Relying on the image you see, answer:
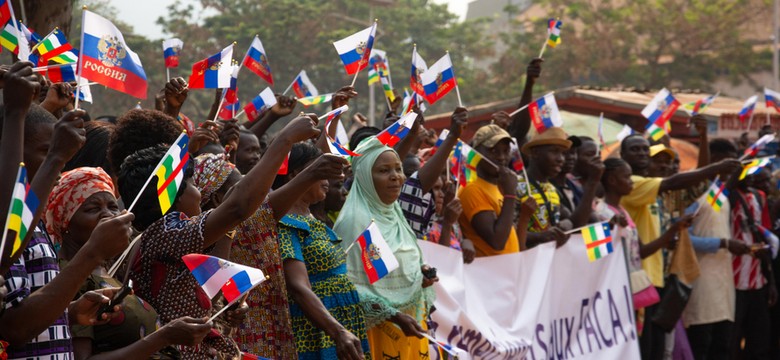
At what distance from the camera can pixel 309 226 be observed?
511 cm

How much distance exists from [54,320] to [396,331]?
2822mm

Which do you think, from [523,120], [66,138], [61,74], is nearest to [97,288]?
[66,138]

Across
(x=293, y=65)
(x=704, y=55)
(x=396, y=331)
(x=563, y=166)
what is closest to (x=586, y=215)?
(x=563, y=166)

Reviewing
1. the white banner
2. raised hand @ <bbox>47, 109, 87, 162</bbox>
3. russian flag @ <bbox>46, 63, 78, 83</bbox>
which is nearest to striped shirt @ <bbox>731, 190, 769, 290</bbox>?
the white banner

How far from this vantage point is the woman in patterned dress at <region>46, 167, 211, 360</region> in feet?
11.4

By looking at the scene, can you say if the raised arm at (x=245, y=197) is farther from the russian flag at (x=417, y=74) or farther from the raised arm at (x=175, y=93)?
the russian flag at (x=417, y=74)

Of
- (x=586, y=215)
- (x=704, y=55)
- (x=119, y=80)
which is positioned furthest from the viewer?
(x=704, y=55)

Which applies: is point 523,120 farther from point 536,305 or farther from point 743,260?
point 743,260

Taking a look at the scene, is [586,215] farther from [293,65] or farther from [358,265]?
[293,65]

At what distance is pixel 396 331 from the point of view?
5.80 m

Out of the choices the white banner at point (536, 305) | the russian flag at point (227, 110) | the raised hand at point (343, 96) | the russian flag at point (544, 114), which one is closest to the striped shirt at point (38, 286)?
the raised hand at point (343, 96)

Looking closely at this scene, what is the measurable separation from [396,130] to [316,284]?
1093 mm

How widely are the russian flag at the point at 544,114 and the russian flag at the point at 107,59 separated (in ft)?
13.9

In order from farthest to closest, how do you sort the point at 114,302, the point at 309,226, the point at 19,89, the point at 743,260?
the point at 743,260 → the point at 309,226 → the point at 114,302 → the point at 19,89
